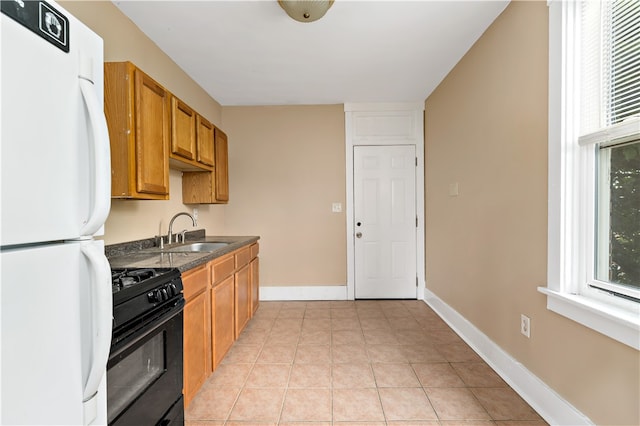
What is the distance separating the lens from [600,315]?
1.33 metres

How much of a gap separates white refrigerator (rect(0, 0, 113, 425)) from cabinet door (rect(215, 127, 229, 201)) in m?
2.40

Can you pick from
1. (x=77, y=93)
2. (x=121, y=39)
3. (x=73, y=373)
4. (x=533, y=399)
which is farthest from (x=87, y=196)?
(x=533, y=399)

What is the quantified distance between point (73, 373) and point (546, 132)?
2312 mm

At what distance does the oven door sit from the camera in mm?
1076

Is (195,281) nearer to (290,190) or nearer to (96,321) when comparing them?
(96,321)

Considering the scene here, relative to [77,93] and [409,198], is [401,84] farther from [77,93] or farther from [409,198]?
[77,93]

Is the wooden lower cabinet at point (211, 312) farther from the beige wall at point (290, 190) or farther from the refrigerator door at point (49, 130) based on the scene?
the beige wall at point (290, 190)

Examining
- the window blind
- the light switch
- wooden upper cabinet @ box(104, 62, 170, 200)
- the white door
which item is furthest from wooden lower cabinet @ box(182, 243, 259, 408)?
the window blind

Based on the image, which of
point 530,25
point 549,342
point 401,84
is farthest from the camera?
point 401,84

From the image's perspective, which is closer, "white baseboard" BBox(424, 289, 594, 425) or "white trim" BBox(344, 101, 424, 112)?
"white baseboard" BBox(424, 289, 594, 425)

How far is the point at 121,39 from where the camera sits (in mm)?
2096

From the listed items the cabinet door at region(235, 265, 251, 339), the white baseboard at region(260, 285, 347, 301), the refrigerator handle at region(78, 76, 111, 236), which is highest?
the refrigerator handle at region(78, 76, 111, 236)

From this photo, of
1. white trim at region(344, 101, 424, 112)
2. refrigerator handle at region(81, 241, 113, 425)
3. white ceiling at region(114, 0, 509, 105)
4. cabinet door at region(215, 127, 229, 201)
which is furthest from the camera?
white trim at region(344, 101, 424, 112)

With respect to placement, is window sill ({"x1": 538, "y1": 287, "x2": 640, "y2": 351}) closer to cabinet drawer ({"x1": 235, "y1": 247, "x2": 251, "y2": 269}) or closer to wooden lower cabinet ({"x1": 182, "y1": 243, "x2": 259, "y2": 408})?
wooden lower cabinet ({"x1": 182, "y1": 243, "x2": 259, "y2": 408})
